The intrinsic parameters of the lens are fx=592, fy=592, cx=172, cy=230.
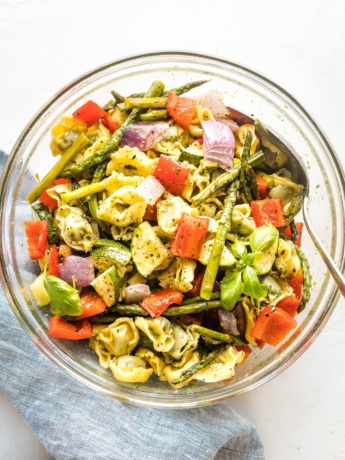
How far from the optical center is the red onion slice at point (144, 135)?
2756mm

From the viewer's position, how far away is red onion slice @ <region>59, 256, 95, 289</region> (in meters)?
2.67

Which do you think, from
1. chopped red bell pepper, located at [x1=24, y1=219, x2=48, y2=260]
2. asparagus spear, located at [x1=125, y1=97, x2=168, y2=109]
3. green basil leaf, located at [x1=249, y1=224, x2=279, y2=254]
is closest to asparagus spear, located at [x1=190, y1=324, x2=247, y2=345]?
green basil leaf, located at [x1=249, y1=224, x2=279, y2=254]

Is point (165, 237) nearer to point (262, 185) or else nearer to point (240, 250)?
point (240, 250)

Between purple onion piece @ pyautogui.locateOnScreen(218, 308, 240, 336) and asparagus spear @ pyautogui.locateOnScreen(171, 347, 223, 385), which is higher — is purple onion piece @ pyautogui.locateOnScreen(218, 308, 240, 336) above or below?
above

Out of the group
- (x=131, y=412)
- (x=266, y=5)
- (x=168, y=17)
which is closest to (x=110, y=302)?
(x=131, y=412)

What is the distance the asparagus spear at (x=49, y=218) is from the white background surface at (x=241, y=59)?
0.70 m

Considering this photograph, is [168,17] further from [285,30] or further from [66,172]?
[66,172]

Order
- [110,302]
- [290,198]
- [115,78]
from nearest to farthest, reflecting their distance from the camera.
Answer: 1. [110,302]
2. [290,198]
3. [115,78]

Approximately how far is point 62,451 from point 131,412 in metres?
0.41

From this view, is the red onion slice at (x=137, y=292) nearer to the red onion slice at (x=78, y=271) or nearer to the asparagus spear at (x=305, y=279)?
the red onion slice at (x=78, y=271)

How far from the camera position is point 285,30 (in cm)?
339

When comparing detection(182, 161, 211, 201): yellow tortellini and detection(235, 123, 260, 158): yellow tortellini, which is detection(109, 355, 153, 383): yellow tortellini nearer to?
detection(182, 161, 211, 201): yellow tortellini

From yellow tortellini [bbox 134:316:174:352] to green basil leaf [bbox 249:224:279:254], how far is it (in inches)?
21.1

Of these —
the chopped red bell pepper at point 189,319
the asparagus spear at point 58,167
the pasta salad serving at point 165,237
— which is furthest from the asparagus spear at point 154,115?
the chopped red bell pepper at point 189,319
